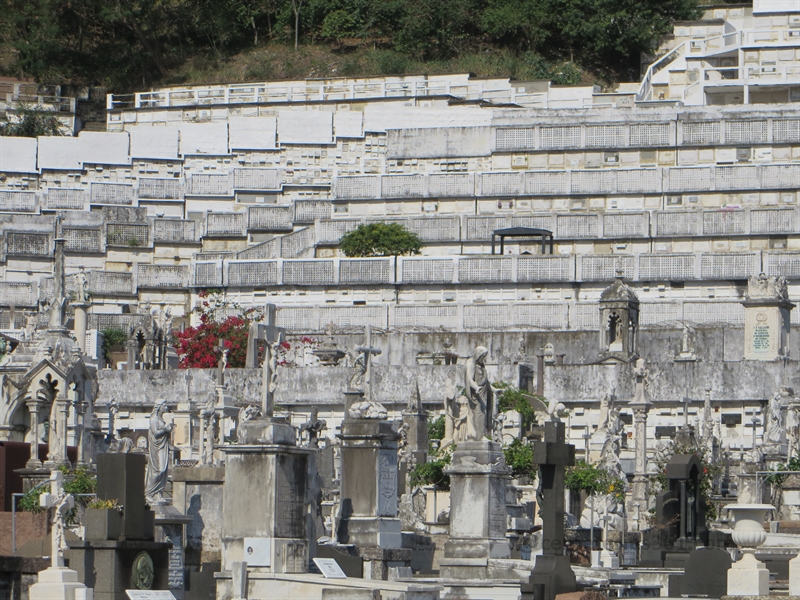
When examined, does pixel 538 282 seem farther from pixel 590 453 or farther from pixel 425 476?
pixel 425 476

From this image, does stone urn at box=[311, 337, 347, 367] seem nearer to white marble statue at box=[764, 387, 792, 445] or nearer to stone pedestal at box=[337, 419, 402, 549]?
white marble statue at box=[764, 387, 792, 445]

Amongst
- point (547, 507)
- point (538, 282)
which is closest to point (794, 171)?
point (538, 282)

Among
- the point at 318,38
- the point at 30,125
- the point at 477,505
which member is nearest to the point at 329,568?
the point at 477,505

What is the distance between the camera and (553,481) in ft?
95.9

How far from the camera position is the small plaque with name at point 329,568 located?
1032 inches

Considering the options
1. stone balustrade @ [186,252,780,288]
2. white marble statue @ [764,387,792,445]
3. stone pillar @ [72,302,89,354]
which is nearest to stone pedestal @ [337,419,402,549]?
Answer: white marble statue @ [764,387,792,445]

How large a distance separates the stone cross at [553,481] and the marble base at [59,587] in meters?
8.26

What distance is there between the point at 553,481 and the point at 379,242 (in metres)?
38.0

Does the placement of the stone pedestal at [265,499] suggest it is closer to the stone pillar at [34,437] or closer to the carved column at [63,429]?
the stone pillar at [34,437]

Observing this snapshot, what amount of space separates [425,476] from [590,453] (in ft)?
26.1

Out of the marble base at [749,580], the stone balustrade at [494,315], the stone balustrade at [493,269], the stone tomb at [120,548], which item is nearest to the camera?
the stone tomb at [120,548]

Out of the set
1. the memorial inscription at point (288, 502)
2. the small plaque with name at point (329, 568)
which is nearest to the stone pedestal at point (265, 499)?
the memorial inscription at point (288, 502)

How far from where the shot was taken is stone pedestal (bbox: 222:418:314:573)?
27.2 m

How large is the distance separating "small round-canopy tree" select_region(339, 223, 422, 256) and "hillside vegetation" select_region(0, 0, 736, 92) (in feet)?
60.2
